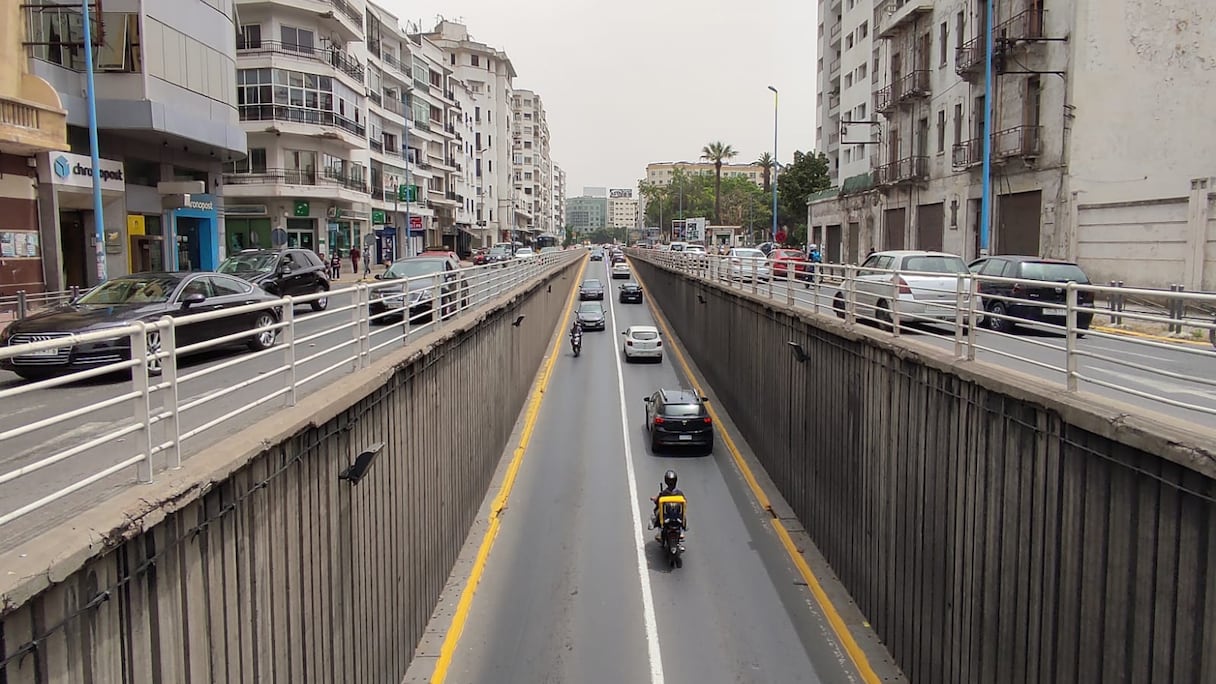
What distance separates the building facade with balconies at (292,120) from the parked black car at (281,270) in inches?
873

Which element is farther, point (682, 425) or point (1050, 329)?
point (682, 425)

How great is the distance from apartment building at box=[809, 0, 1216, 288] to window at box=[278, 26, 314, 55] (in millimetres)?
32524

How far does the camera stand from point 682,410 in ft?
73.6

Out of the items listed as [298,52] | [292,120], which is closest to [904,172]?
[292,120]

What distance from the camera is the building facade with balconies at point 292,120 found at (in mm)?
44844

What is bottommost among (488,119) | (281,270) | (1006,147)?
(281,270)

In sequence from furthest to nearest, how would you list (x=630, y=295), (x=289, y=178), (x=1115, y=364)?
1. (x=630, y=295)
2. (x=289, y=178)
3. (x=1115, y=364)

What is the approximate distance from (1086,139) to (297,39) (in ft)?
126

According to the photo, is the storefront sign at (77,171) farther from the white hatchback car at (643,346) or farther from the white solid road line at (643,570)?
the white hatchback car at (643,346)

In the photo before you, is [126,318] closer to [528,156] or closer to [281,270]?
[281,270]

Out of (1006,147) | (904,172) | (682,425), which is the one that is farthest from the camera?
(904,172)

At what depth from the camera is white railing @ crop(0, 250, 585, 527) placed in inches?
168

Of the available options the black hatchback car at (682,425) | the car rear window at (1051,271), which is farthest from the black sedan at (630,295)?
the car rear window at (1051,271)

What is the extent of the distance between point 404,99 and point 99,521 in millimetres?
67856
